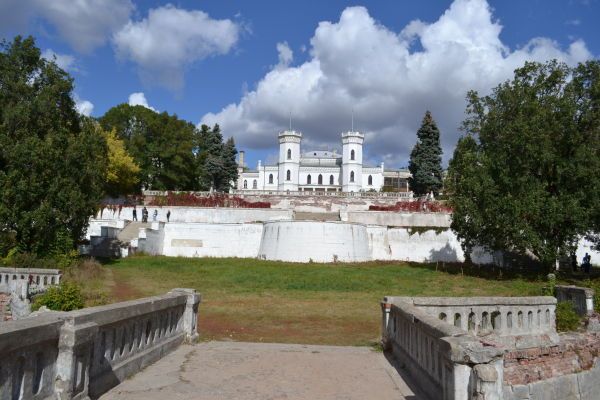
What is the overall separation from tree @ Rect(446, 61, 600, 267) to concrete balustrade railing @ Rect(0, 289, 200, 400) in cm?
2188

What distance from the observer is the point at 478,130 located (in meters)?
30.7

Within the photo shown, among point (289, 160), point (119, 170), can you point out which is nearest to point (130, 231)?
point (119, 170)

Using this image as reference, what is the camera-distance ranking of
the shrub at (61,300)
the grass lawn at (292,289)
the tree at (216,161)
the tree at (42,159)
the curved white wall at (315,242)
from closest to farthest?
the shrub at (61,300), the grass lawn at (292,289), the tree at (42,159), the curved white wall at (315,242), the tree at (216,161)

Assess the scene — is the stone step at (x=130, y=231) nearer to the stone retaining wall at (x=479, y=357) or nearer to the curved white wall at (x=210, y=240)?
the curved white wall at (x=210, y=240)

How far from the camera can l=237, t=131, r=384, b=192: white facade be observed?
9369cm

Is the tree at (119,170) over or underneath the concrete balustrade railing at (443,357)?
over

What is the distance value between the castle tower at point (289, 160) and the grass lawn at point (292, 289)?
200 feet

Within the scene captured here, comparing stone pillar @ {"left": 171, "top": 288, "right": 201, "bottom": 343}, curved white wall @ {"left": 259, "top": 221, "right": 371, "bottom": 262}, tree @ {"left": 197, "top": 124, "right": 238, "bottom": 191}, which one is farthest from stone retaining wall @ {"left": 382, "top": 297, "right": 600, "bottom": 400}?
tree @ {"left": 197, "top": 124, "right": 238, "bottom": 191}

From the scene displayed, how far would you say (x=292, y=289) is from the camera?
73.8ft

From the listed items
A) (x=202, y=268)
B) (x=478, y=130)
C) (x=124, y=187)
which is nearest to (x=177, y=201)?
(x=124, y=187)

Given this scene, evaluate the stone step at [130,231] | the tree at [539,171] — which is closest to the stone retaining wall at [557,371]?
the tree at [539,171]

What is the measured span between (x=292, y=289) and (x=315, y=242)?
12.0 meters

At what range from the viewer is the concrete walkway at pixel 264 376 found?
6.32m

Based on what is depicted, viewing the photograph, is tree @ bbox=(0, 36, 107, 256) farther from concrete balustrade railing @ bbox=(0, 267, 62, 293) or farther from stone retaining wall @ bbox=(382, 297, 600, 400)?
stone retaining wall @ bbox=(382, 297, 600, 400)
